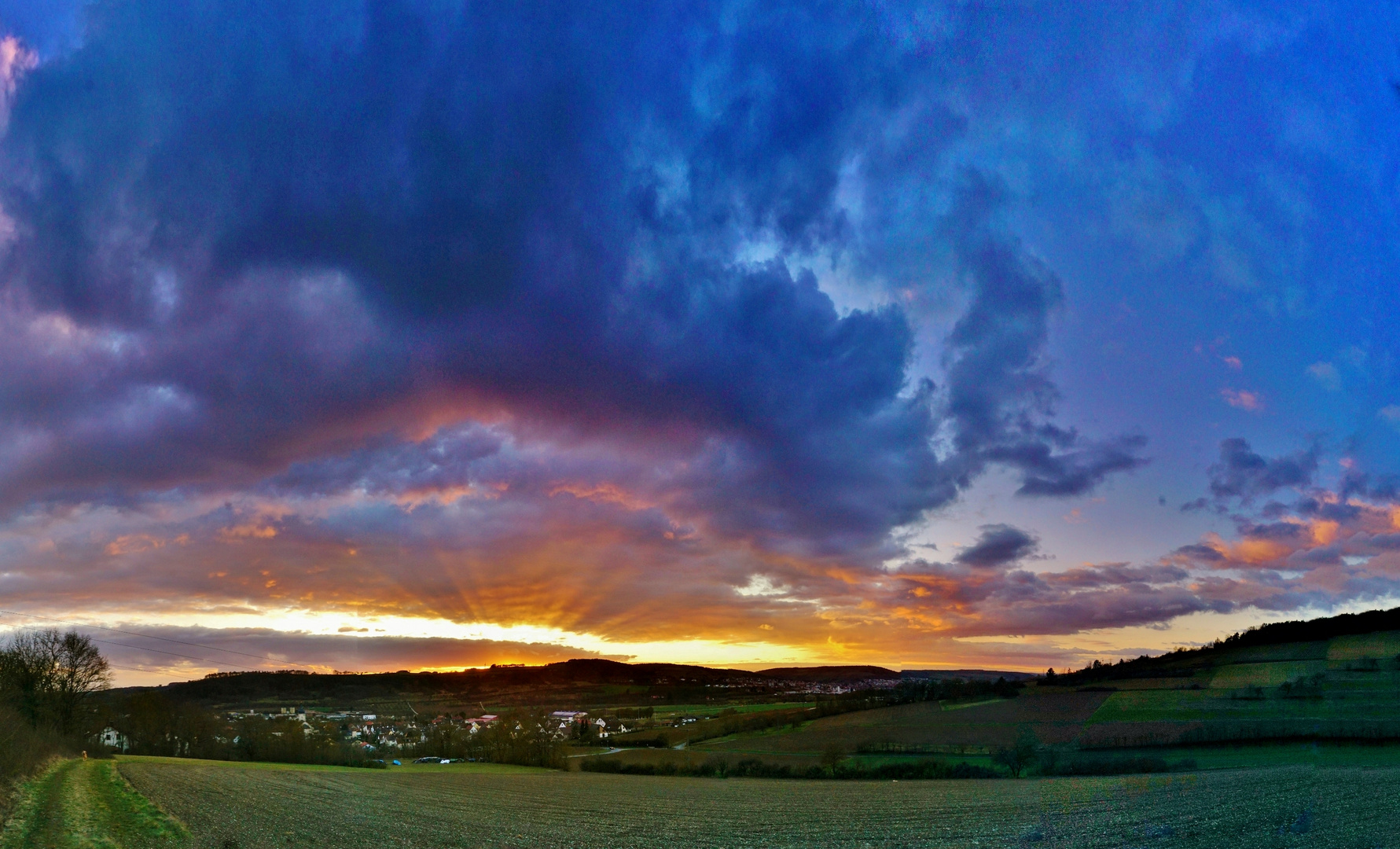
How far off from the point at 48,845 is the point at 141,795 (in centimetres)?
2306

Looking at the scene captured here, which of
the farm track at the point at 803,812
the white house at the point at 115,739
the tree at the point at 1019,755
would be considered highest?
the farm track at the point at 803,812

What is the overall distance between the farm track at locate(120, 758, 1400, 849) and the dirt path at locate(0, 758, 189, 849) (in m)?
1.53

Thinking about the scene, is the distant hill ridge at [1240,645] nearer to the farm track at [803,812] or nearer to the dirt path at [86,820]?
the farm track at [803,812]

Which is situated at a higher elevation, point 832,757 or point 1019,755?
point 1019,755

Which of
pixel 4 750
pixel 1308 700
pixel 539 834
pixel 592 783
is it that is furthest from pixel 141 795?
pixel 1308 700

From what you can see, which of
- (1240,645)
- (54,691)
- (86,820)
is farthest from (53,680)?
(1240,645)

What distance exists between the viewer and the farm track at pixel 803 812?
3503cm

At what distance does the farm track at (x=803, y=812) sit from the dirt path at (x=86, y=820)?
5.03 ft

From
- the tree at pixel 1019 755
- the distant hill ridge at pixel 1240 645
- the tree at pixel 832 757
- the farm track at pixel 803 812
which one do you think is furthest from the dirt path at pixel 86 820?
the distant hill ridge at pixel 1240 645

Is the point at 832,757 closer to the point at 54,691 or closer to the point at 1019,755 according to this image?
the point at 1019,755

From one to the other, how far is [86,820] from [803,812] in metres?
38.8

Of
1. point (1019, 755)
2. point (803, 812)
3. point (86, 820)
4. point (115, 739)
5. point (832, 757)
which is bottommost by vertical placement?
point (115, 739)

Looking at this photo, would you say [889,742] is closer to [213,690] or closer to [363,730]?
[363,730]

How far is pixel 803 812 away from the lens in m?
49.7
